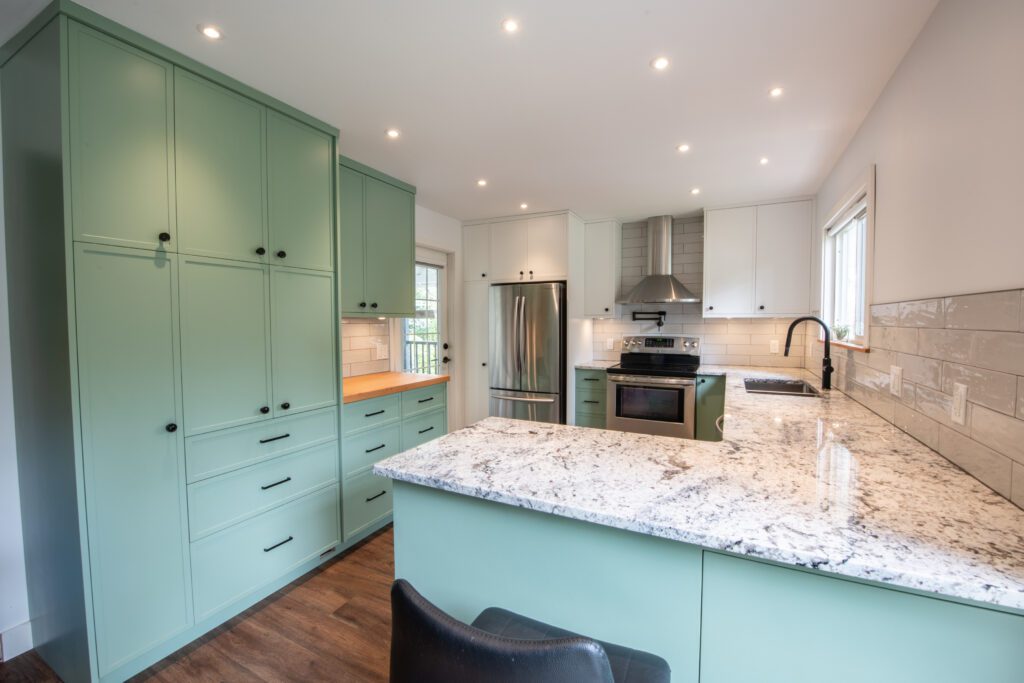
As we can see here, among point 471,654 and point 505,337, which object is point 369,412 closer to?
point 505,337

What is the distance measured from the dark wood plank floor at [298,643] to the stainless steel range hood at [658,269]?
299 cm

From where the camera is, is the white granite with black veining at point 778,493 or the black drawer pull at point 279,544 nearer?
the white granite with black veining at point 778,493

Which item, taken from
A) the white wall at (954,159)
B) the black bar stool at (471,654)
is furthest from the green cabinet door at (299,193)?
the white wall at (954,159)

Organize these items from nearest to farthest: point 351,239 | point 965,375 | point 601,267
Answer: point 965,375, point 351,239, point 601,267

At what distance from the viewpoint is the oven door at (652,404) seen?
341 centimetres

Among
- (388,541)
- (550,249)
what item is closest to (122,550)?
(388,541)

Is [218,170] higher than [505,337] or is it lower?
higher

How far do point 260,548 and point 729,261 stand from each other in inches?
152

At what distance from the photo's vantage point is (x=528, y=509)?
0.95m

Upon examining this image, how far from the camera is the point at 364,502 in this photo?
2523 mm

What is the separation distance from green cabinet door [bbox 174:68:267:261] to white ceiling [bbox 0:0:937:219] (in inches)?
5.6

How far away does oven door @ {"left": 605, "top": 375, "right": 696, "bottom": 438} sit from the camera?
341cm

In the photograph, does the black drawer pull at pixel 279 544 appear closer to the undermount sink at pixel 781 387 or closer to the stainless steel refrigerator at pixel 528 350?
the stainless steel refrigerator at pixel 528 350

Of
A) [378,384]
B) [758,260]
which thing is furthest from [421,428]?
[758,260]
